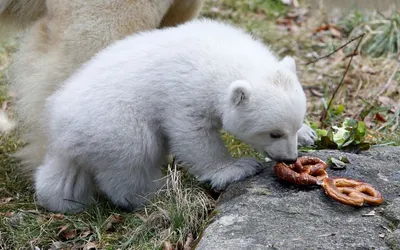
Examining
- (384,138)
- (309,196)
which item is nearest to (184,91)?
(309,196)

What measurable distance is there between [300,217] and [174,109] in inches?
40.0

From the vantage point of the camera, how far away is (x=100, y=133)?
4.59 metres

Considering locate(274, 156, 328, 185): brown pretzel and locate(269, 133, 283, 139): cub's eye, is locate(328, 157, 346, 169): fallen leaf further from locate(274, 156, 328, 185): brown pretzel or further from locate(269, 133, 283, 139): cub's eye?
locate(269, 133, 283, 139): cub's eye

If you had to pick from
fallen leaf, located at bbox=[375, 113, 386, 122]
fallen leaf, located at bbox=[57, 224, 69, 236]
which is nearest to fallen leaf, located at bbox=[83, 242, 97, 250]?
fallen leaf, located at bbox=[57, 224, 69, 236]

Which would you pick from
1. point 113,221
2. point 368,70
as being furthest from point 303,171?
point 368,70

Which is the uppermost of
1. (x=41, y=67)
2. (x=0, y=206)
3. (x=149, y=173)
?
(x=41, y=67)

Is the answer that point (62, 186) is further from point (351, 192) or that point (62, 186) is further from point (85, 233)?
point (351, 192)

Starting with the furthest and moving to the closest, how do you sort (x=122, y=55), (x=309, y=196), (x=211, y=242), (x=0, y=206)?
(x=0, y=206), (x=122, y=55), (x=309, y=196), (x=211, y=242)

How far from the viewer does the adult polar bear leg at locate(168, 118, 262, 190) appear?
4598 millimetres

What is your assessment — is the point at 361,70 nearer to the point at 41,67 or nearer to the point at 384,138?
the point at 384,138

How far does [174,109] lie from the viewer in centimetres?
461

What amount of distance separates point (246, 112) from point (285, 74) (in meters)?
0.32

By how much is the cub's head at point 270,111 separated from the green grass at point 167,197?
1.72ft

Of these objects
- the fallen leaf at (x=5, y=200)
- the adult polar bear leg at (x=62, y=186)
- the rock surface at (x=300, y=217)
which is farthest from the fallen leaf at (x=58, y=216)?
the rock surface at (x=300, y=217)
